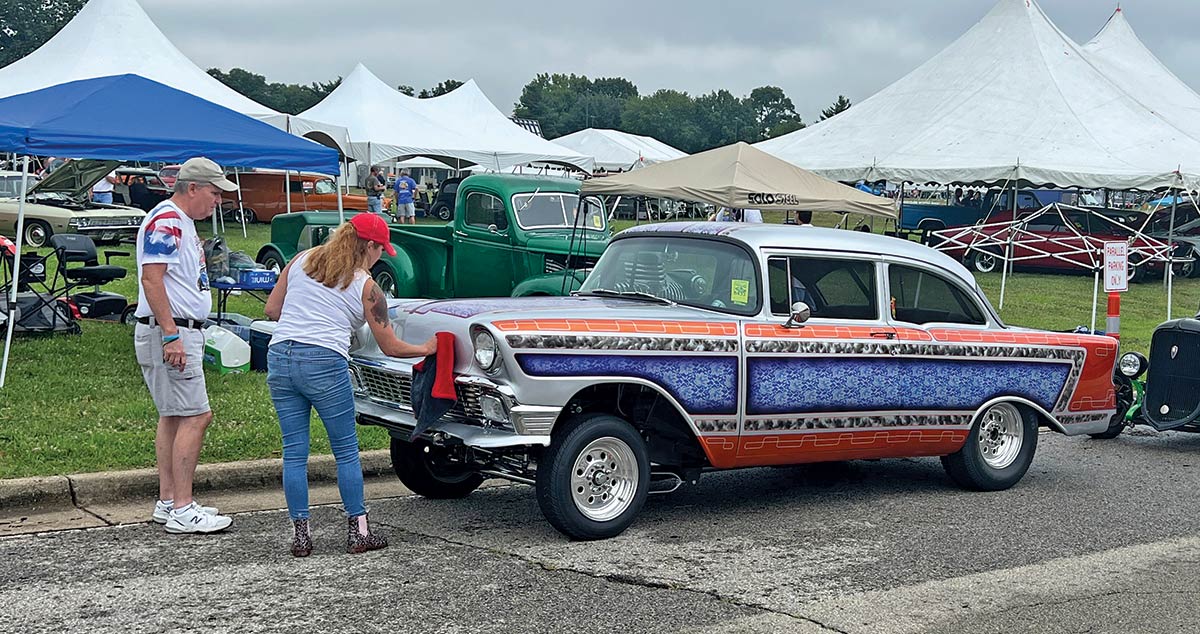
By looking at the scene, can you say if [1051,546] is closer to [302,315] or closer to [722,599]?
[722,599]

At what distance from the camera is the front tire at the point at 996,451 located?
8.01 m

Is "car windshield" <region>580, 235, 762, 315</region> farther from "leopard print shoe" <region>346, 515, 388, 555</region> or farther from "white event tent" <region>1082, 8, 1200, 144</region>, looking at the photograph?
"white event tent" <region>1082, 8, 1200, 144</region>

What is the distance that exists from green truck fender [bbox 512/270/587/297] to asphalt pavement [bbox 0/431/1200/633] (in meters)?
5.06

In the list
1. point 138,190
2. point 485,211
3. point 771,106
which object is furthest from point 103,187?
point 771,106

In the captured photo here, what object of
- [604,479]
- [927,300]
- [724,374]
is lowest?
[604,479]

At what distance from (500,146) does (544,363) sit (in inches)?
1080

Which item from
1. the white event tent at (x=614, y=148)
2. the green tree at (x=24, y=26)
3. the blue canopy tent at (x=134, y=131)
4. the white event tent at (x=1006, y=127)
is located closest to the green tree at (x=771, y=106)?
the green tree at (x=24, y=26)

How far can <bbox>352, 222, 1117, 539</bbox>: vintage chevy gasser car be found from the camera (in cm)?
631

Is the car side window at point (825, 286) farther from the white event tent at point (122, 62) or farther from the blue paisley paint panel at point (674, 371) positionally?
the white event tent at point (122, 62)

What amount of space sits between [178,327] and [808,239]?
3.63 m

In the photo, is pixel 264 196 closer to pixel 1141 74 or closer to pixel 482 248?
pixel 482 248

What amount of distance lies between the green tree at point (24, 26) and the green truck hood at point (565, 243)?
9620 cm

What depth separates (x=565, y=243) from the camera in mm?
14453

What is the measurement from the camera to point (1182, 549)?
6797 mm
